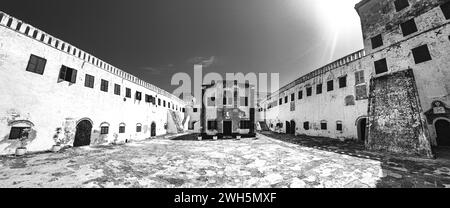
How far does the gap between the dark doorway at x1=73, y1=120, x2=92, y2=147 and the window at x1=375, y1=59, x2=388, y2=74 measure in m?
23.2

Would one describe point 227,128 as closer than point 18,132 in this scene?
No

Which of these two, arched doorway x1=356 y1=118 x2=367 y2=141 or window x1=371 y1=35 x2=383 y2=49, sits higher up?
window x1=371 y1=35 x2=383 y2=49

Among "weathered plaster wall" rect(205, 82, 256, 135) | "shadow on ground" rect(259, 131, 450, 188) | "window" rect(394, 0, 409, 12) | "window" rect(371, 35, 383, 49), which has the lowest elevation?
"shadow on ground" rect(259, 131, 450, 188)

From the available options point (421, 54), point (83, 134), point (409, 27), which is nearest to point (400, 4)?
point (409, 27)

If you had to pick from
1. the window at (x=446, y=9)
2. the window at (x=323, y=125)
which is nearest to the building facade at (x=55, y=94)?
the window at (x=323, y=125)

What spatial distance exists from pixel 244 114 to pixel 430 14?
15.2 metres

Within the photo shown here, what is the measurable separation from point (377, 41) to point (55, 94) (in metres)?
23.9

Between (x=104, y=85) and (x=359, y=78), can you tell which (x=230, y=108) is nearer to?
(x=359, y=78)

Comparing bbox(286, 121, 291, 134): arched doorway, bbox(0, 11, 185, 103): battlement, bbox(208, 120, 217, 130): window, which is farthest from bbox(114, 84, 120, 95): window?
bbox(286, 121, 291, 134): arched doorway

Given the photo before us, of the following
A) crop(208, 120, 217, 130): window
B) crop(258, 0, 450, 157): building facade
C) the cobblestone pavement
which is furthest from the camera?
crop(208, 120, 217, 130): window

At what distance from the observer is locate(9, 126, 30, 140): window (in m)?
8.44

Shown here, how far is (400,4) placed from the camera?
1146cm

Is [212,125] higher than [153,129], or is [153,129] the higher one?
[212,125]

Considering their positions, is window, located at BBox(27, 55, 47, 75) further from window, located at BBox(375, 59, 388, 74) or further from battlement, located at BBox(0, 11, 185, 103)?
window, located at BBox(375, 59, 388, 74)
